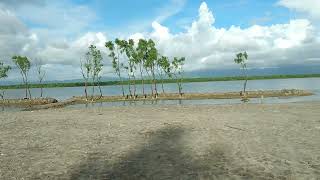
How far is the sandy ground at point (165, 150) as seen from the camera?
43.0ft

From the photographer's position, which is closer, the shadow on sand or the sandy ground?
the shadow on sand

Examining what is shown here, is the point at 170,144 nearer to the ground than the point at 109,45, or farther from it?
nearer to the ground

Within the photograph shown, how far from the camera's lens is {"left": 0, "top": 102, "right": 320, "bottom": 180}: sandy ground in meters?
13.1

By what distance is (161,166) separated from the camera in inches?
547

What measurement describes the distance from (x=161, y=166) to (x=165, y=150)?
2.84 m

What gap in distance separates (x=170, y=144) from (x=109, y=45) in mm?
77785

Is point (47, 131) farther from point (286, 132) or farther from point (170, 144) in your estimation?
point (286, 132)

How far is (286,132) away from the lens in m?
20.7

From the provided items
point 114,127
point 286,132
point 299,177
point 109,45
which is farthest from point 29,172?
point 109,45

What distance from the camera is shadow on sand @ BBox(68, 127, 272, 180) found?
41.8 ft

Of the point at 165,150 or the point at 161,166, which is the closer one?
the point at 161,166

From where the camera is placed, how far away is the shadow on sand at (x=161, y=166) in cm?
1274

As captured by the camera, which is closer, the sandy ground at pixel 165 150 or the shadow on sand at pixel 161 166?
the shadow on sand at pixel 161 166

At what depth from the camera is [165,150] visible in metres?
16.7
